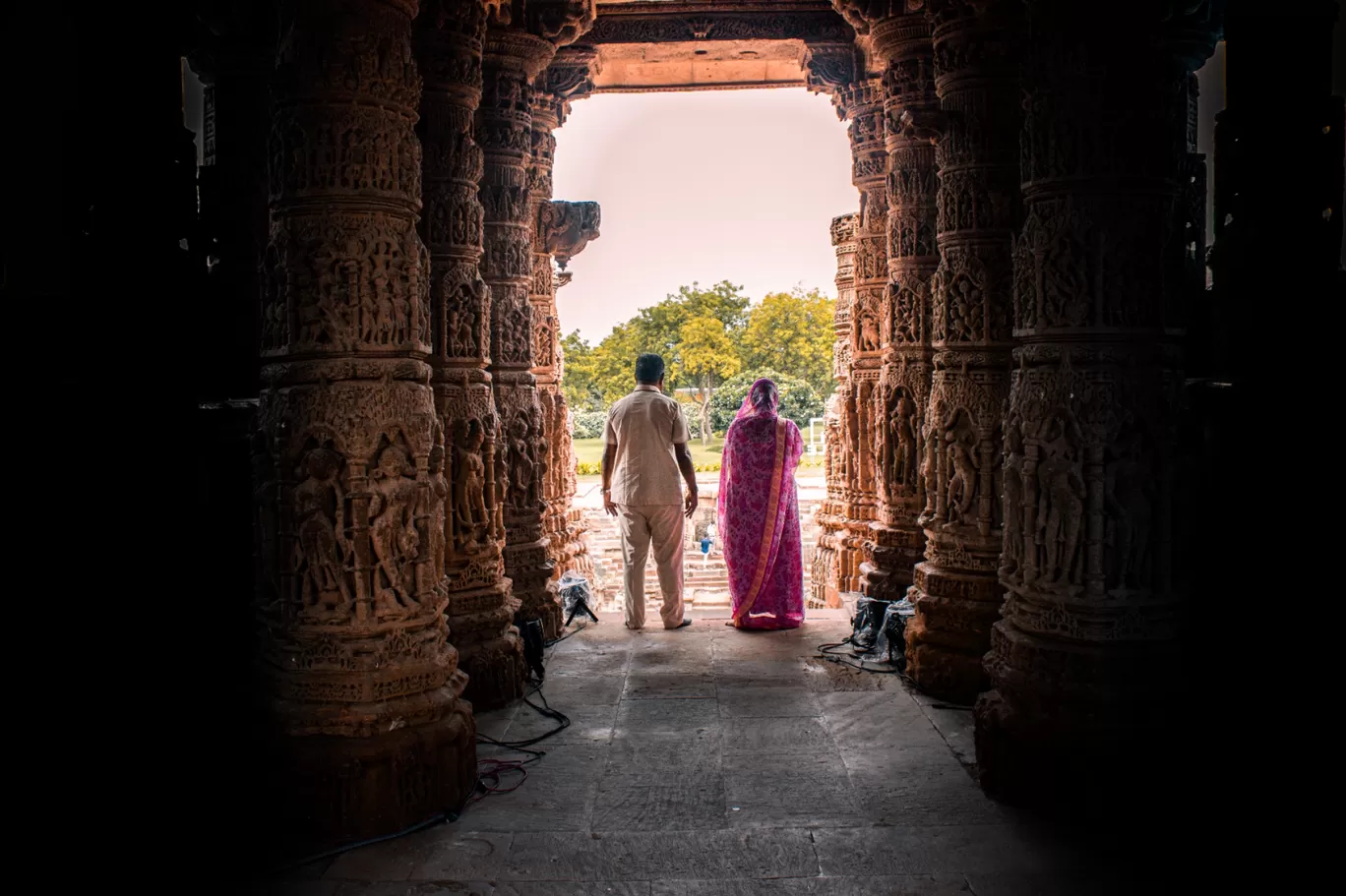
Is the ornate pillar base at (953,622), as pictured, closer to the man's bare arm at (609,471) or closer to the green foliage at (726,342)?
the man's bare arm at (609,471)

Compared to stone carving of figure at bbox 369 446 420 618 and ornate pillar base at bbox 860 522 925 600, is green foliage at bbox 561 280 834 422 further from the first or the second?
stone carving of figure at bbox 369 446 420 618

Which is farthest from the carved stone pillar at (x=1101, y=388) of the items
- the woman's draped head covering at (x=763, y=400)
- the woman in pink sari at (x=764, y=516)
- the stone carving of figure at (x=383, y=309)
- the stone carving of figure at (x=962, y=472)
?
the woman's draped head covering at (x=763, y=400)

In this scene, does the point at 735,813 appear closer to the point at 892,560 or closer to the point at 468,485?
the point at 468,485

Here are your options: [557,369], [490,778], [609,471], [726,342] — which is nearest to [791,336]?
[726,342]

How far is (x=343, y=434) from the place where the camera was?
4.27m

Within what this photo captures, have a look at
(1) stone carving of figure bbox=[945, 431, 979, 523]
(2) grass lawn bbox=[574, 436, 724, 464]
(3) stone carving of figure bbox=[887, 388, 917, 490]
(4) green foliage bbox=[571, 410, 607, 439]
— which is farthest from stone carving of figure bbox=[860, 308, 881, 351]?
(4) green foliage bbox=[571, 410, 607, 439]

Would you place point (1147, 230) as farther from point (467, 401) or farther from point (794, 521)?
point (794, 521)

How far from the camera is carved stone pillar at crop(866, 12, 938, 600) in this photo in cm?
756

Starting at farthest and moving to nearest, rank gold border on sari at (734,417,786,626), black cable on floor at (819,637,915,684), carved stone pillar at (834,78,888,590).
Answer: carved stone pillar at (834,78,888,590)
gold border on sari at (734,417,786,626)
black cable on floor at (819,637,915,684)

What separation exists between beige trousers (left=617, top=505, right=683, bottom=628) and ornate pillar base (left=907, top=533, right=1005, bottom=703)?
2.19 meters

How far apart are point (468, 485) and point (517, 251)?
7.56 ft

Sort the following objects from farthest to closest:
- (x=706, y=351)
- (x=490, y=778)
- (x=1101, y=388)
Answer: (x=706, y=351) < (x=490, y=778) < (x=1101, y=388)

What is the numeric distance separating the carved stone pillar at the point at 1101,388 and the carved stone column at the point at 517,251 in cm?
431

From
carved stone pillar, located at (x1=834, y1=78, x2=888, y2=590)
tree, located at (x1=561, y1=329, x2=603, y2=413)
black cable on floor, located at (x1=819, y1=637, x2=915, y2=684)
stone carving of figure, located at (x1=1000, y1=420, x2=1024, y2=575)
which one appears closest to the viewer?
stone carving of figure, located at (x1=1000, y1=420, x2=1024, y2=575)
